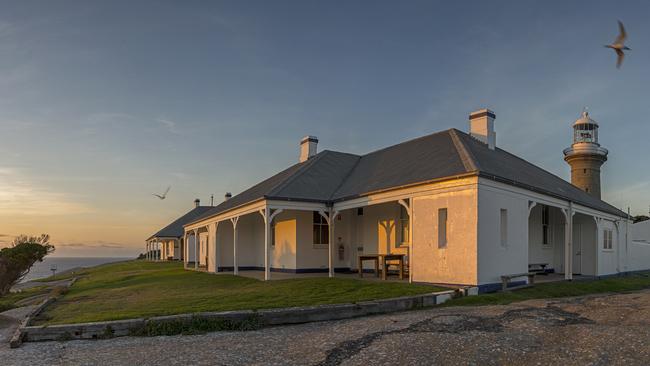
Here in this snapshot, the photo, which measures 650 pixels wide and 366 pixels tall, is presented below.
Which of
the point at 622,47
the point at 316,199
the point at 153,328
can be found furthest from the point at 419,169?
the point at 153,328

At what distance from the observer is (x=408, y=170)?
54.5 feet

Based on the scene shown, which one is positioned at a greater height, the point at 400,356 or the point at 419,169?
the point at 419,169

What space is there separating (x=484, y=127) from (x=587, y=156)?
14.5 meters

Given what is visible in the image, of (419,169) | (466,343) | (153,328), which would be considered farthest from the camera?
(419,169)

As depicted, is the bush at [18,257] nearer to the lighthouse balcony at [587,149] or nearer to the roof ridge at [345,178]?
the roof ridge at [345,178]

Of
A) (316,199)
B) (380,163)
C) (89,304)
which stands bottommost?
(89,304)

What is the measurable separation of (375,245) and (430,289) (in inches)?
256

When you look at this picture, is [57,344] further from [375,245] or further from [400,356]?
[375,245]

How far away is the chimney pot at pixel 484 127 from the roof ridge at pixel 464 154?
1426mm

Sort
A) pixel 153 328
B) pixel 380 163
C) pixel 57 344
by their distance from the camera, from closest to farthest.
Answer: pixel 57 344 < pixel 153 328 < pixel 380 163

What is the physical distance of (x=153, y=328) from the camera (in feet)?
29.6

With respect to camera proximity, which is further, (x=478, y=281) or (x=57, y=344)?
(x=478, y=281)

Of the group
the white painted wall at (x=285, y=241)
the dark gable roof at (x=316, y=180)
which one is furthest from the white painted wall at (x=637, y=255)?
the white painted wall at (x=285, y=241)

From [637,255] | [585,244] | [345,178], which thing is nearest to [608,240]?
[585,244]
